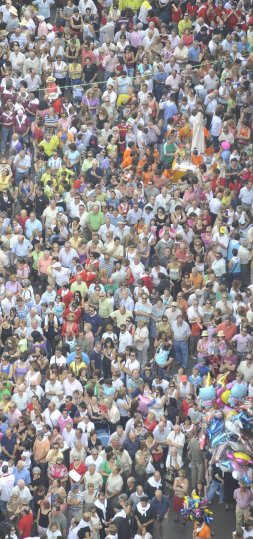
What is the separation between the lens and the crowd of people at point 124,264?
31406 millimetres

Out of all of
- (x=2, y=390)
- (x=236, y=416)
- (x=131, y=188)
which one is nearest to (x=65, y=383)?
(x=2, y=390)

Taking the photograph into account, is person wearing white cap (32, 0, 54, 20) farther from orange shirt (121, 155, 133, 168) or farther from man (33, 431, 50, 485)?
man (33, 431, 50, 485)

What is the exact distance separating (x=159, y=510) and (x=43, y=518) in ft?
6.27

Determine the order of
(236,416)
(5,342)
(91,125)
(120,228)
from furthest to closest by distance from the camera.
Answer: (91,125) < (120,228) < (5,342) < (236,416)

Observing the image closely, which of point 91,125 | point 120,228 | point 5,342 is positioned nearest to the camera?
point 5,342

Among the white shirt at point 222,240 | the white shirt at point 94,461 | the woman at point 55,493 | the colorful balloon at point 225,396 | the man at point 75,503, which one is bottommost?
the man at point 75,503

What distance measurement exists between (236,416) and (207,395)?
1279mm

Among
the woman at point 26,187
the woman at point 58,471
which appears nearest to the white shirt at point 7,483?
the woman at point 58,471

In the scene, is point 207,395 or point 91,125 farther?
point 91,125

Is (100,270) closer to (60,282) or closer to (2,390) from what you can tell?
(60,282)

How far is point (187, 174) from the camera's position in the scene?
126 ft

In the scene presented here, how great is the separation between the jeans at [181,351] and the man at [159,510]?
4.21 meters

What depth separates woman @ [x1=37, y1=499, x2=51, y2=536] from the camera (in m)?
30.6

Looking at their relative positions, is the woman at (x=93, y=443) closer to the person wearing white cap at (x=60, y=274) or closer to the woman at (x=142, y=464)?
the woman at (x=142, y=464)
